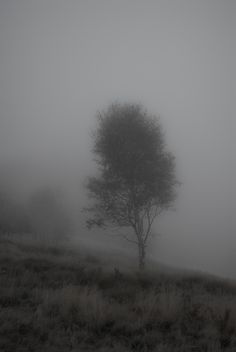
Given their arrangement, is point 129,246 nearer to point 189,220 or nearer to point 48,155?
point 189,220

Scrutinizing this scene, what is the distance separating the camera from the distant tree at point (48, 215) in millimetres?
54109

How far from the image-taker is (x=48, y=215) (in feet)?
185

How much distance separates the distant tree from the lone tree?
3030 cm

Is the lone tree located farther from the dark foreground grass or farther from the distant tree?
the distant tree

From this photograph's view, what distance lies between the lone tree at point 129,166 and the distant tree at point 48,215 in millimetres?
30300

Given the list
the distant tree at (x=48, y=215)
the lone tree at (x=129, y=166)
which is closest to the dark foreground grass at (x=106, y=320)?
the lone tree at (x=129, y=166)

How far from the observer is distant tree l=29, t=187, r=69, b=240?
5411 centimetres

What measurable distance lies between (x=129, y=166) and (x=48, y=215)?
35781mm

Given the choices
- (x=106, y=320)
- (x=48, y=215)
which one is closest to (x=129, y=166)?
(x=106, y=320)

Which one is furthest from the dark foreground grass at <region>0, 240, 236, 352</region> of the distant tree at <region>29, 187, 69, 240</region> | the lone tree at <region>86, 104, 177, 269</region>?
the distant tree at <region>29, 187, 69, 240</region>

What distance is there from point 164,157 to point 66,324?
17.1 m

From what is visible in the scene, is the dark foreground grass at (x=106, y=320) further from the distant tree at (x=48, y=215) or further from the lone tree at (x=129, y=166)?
the distant tree at (x=48, y=215)

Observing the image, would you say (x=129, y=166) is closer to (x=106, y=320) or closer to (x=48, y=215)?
(x=106, y=320)

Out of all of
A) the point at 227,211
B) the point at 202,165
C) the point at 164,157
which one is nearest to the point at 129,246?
the point at 164,157
